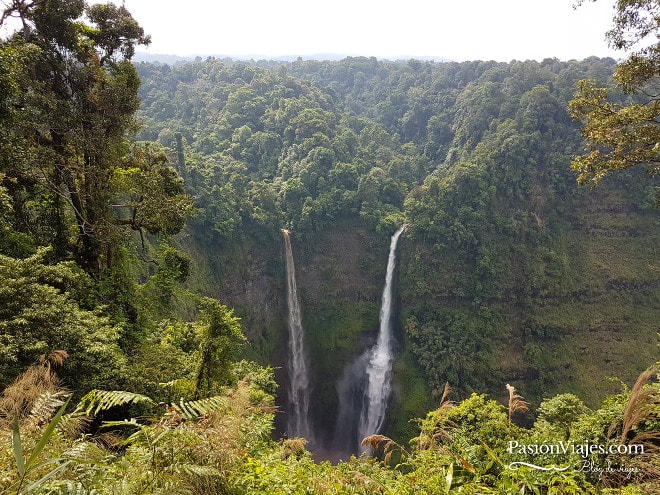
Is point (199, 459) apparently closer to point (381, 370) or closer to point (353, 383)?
point (381, 370)

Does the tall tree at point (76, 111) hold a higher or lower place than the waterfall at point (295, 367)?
higher

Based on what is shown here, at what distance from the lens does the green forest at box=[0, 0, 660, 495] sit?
14.3 feet

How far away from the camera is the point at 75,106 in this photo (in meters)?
8.83

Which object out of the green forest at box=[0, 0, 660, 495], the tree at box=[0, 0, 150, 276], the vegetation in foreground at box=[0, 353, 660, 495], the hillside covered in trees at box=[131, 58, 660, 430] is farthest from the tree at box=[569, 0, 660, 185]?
the hillside covered in trees at box=[131, 58, 660, 430]

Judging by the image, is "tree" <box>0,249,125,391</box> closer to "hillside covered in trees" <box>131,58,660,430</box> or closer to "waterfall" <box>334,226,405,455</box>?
"hillside covered in trees" <box>131,58,660,430</box>

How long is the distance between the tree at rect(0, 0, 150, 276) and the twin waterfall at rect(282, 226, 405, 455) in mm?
20269

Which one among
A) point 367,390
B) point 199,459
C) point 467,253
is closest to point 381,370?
point 367,390

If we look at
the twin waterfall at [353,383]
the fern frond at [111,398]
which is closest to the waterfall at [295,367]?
the twin waterfall at [353,383]

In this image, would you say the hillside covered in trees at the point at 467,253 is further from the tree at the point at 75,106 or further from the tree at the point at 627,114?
the tree at the point at 627,114

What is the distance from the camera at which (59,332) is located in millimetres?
6254

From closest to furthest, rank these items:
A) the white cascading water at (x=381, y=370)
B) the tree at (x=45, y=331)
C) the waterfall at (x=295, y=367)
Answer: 1. the tree at (x=45, y=331)
2. the waterfall at (x=295, y=367)
3. the white cascading water at (x=381, y=370)

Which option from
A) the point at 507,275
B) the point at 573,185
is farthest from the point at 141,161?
the point at 573,185

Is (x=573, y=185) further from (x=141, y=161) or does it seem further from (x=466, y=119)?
(x=141, y=161)

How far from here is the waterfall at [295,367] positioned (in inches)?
1030
